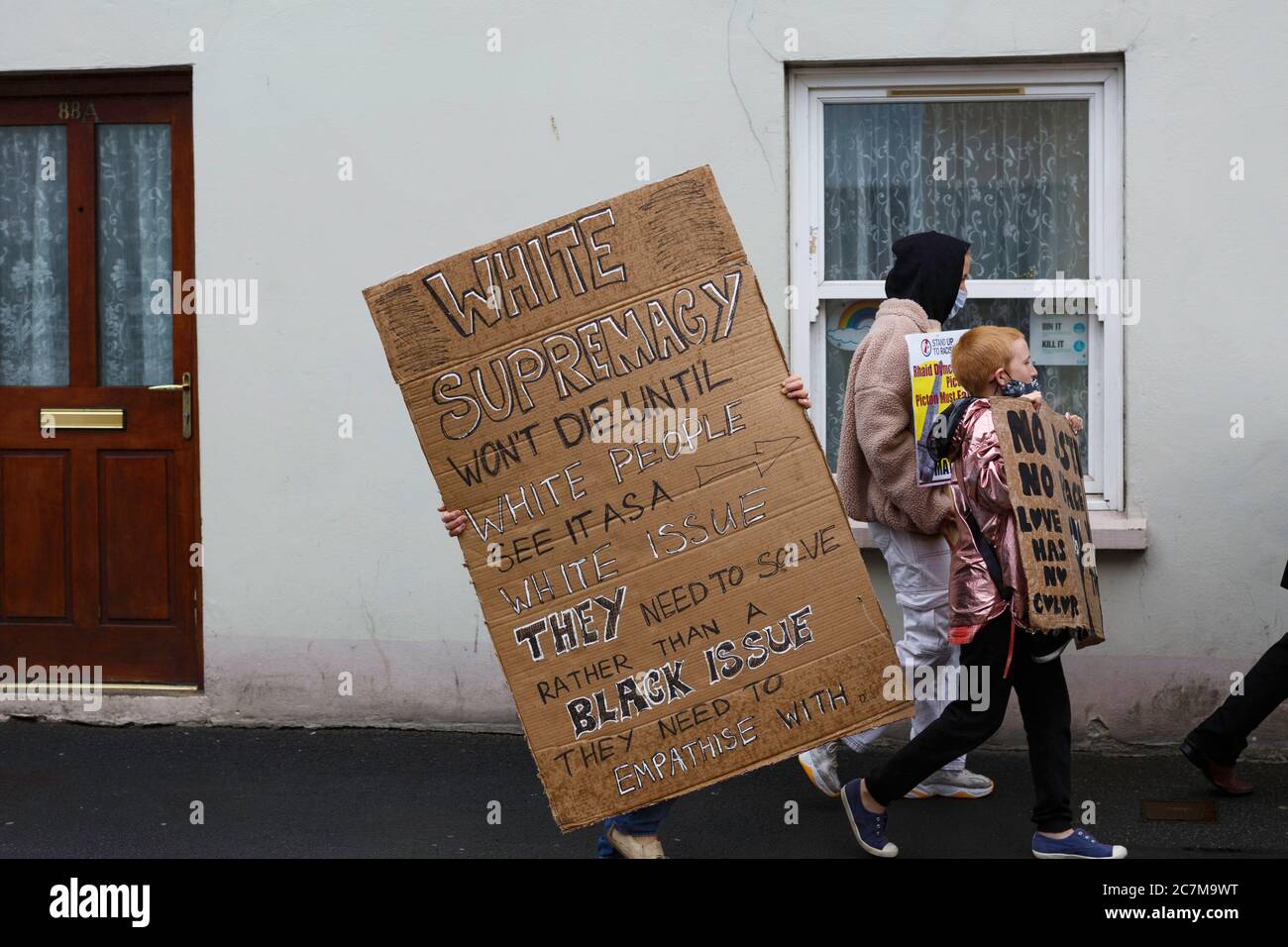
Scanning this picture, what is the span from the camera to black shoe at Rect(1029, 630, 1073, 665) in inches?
175

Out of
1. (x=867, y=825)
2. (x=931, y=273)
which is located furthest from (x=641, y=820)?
(x=931, y=273)

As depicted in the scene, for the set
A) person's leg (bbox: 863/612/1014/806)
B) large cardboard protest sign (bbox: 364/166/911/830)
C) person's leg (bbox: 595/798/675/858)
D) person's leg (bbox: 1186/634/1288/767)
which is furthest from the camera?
person's leg (bbox: 1186/634/1288/767)

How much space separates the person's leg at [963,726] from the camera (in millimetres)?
4422

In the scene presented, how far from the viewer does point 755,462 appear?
4000 millimetres

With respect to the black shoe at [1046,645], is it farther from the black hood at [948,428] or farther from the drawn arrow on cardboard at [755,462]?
the drawn arrow on cardboard at [755,462]

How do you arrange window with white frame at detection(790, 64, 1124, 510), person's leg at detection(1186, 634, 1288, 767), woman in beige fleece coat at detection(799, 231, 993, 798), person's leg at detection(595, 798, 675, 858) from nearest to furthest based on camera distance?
person's leg at detection(595, 798, 675, 858) < woman in beige fleece coat at detection(799, 231, 993, 798) < person's leg at detection(1186, 634, 1288, 767) < window with white frame at detection(790, 64, 1124, 510)

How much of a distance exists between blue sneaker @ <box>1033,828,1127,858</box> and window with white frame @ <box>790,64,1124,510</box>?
1.80m

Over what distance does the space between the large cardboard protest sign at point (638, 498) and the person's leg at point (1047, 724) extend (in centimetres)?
68

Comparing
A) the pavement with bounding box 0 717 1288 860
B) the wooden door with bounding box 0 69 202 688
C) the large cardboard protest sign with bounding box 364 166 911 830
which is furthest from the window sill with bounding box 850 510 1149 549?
the wooden door with bounding box 0 69 202 688

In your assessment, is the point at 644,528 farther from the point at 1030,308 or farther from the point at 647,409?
the point at 1030,308

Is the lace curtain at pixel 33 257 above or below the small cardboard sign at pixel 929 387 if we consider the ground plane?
above

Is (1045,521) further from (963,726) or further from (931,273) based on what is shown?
(931,273)

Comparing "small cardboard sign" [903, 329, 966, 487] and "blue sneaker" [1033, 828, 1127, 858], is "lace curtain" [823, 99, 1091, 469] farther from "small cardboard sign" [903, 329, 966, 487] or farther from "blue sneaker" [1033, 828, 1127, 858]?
"blue sneaker" [1033, 828, 1127, 858]

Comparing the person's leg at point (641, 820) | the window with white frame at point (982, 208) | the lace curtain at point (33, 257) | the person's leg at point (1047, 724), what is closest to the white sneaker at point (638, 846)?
the person's leg at point (641, 820)
